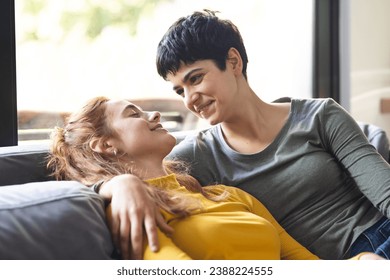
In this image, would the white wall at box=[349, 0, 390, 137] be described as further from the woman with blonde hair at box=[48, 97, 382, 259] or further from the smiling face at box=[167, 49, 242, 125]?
the woman with blonde hair at box=[48, 97, 382, 259]

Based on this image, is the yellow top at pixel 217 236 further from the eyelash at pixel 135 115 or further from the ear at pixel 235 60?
the ear at pixel 235 60

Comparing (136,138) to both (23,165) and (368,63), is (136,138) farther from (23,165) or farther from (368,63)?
(368,63)

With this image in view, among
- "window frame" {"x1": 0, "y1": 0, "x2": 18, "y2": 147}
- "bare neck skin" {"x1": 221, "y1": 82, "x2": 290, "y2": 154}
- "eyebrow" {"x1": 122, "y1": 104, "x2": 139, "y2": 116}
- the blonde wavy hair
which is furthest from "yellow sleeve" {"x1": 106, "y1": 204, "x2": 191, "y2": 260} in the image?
"window frame" {"x1": 0, "y1": 0, "x2": 18, "y2": 147}

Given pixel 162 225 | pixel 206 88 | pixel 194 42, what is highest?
pixel 194 42

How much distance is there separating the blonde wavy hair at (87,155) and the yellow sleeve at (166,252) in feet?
0.42

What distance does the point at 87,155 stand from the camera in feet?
3.72

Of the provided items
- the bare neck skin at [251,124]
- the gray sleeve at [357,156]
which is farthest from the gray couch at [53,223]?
the gray sleeve at [357,156]

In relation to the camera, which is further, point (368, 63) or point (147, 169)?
point (368, 63)

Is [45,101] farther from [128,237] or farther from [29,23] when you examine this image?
[128,237]

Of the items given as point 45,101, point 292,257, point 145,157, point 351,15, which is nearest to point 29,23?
point 45,101

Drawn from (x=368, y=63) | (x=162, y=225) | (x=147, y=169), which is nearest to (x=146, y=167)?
(x=147, y=169)

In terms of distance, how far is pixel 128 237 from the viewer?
94 centimetres

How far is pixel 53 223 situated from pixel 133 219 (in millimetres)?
126
